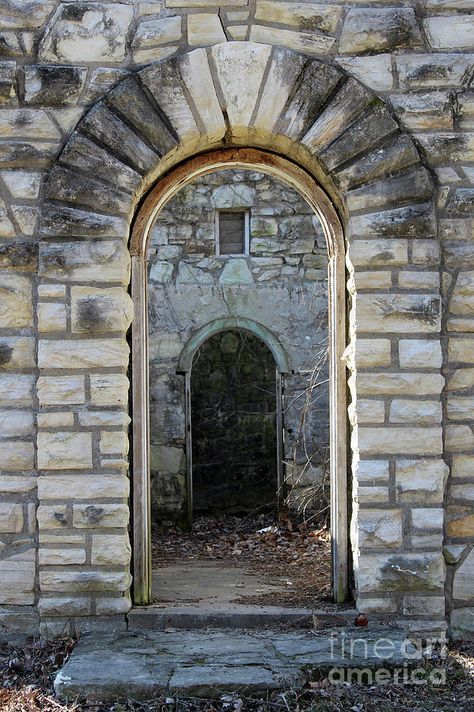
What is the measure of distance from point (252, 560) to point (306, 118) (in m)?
3.99

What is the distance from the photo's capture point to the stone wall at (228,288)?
8.70 m

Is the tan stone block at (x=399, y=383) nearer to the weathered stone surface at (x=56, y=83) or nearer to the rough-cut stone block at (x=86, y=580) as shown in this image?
the rough-cut stone block at (x=86, y=580)

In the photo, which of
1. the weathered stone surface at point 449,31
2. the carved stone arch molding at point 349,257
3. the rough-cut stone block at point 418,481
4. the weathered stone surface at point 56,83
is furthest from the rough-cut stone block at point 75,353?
the weathered stone surface at point 449,31

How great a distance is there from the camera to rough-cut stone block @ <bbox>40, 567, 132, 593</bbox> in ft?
14.1

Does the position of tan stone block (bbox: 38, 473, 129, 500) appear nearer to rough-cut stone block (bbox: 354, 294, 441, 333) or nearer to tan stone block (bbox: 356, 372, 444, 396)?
tan stone block (bbox: 356, 372, 444, 396)

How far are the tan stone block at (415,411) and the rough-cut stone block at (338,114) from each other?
1391mm

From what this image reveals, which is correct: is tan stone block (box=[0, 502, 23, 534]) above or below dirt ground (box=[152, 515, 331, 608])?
above

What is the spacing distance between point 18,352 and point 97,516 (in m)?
0.95

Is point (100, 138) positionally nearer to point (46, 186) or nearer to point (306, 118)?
point (46, 186)

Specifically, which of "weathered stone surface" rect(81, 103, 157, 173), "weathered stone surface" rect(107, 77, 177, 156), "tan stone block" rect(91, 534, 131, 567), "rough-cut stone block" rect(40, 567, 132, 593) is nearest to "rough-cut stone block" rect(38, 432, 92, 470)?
"tan stone block" rect(91, 534, 131, 567)

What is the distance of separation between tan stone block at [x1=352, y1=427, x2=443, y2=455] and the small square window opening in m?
4.75

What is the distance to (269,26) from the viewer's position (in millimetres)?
4422

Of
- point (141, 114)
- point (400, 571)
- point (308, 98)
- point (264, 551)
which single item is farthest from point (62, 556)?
point (264, 551)

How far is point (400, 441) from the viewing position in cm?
433
